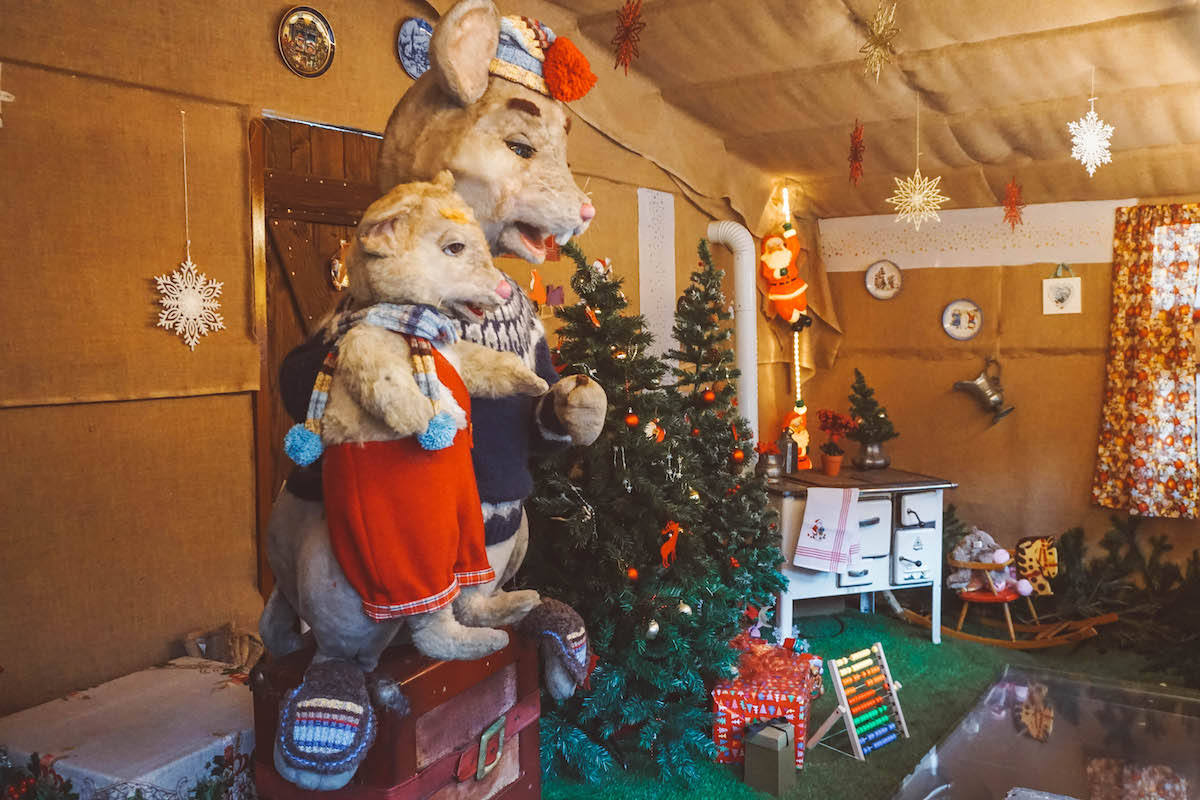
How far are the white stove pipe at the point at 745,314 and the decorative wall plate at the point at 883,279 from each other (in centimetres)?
115

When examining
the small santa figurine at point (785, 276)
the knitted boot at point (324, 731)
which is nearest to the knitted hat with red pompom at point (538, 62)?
the knitted boot at point (324, 731)

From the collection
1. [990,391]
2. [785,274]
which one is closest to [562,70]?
[785,274]

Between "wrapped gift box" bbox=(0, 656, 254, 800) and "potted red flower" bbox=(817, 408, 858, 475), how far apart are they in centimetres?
302

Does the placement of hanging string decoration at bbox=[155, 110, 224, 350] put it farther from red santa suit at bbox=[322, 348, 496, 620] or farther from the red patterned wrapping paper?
the red patterned wrapping paper

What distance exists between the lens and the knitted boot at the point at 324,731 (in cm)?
118

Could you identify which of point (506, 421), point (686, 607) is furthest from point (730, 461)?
point (506, 421)

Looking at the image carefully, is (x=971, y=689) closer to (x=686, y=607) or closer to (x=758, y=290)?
(x=686, y=607)

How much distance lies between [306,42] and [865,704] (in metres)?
2.78

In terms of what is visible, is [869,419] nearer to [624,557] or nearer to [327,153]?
[624,557]

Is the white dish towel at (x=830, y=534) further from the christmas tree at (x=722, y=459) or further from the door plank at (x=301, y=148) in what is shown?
the door plank at (x=301, y=148)

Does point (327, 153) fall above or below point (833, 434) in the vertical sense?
above

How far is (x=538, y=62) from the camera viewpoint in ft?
5.09

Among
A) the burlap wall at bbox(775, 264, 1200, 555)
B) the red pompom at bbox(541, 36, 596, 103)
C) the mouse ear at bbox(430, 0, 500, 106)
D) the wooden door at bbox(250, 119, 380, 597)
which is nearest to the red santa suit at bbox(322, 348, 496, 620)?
the mouse ear at bbox(430, 0, 500, 106)

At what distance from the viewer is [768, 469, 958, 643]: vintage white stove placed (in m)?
3.83
